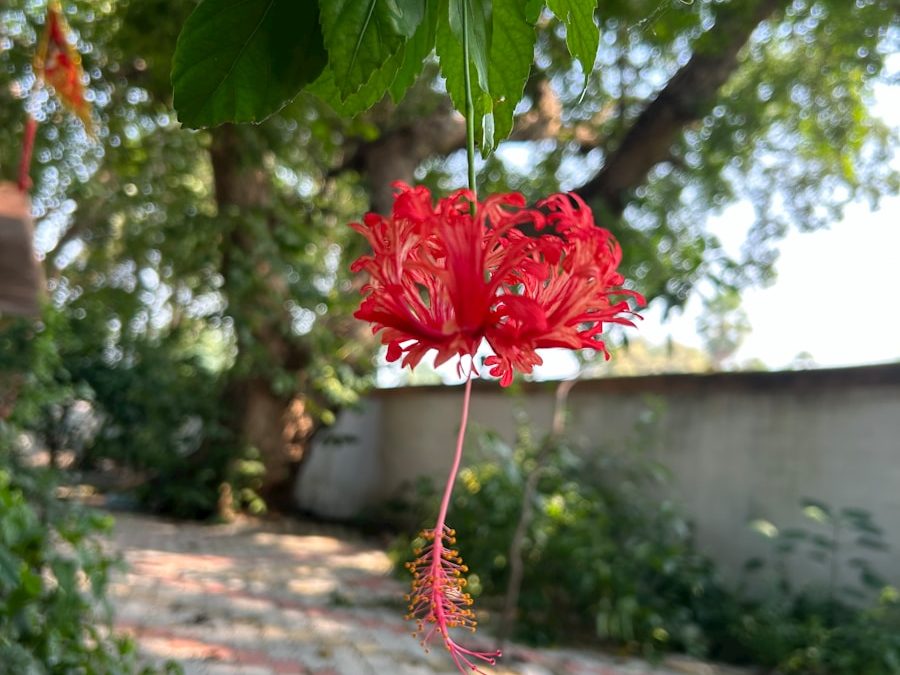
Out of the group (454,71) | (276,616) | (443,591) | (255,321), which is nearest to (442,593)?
(443,591)

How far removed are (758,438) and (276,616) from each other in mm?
2216

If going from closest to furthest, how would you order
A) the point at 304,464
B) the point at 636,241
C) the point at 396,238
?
the point at 396,238 → the point at 636,241 → the point at 304,464

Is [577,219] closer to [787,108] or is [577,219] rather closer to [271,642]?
[271,642]

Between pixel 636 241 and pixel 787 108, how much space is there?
139 cm

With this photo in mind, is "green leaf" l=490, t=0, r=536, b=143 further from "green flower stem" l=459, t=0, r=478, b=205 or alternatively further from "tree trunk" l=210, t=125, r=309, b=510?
"tree trunk" l=210, t=125, r=309, b=510

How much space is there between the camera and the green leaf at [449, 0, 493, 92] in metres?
0.61

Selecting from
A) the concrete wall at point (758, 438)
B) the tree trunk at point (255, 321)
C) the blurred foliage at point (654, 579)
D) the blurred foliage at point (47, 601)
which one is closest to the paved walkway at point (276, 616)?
the blurred foliage at point (654, 579)

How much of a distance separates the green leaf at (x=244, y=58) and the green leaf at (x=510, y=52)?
13cm

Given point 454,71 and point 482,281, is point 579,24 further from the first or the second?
point 482,281

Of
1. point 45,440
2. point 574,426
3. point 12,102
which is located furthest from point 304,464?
point 12,102

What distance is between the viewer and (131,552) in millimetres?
4555

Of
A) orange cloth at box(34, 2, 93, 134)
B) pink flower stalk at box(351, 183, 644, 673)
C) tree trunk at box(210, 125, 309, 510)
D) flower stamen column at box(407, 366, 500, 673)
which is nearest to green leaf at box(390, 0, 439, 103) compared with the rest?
pink flower stalk at box(351, 183, 644, 673)

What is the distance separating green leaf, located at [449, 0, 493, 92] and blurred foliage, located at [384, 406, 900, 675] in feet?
8.33

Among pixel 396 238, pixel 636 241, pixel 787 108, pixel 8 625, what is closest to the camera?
pixel 396 238
